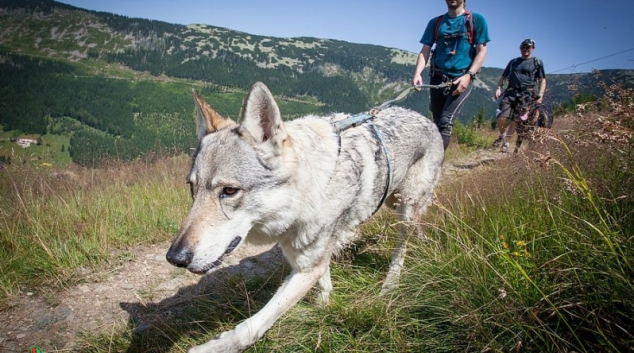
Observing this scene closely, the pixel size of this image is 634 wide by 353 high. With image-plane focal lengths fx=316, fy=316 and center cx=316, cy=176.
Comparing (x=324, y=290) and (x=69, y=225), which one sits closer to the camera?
(x=324, y=290)

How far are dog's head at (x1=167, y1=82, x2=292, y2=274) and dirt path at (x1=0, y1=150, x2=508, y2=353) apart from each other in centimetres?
161

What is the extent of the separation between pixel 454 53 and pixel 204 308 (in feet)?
14.6

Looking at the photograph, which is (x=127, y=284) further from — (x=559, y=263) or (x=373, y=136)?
(x=559, y=263)

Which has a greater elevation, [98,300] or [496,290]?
[496,290]

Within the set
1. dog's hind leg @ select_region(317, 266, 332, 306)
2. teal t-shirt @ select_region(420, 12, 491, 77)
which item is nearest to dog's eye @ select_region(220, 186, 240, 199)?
dog's hind leg @ select_region(317, 266, 332, 306)

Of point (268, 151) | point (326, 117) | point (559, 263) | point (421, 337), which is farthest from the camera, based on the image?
point (326, 117)

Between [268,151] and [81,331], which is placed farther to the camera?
[81,331]

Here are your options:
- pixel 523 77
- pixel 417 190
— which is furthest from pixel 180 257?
pixel 523 77

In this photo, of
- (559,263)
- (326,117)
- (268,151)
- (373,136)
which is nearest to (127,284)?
(268,151)

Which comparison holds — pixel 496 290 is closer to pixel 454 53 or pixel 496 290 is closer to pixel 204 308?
pixel 204 308

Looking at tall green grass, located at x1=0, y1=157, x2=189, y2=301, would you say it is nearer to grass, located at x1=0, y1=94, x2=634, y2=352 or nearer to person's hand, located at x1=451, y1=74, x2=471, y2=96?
grass, located at x1=0, y1=94, x2=634, y2=352

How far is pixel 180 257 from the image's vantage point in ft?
6.14

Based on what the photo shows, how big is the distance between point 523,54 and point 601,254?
754 cm

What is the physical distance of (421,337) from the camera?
6.46 feet
